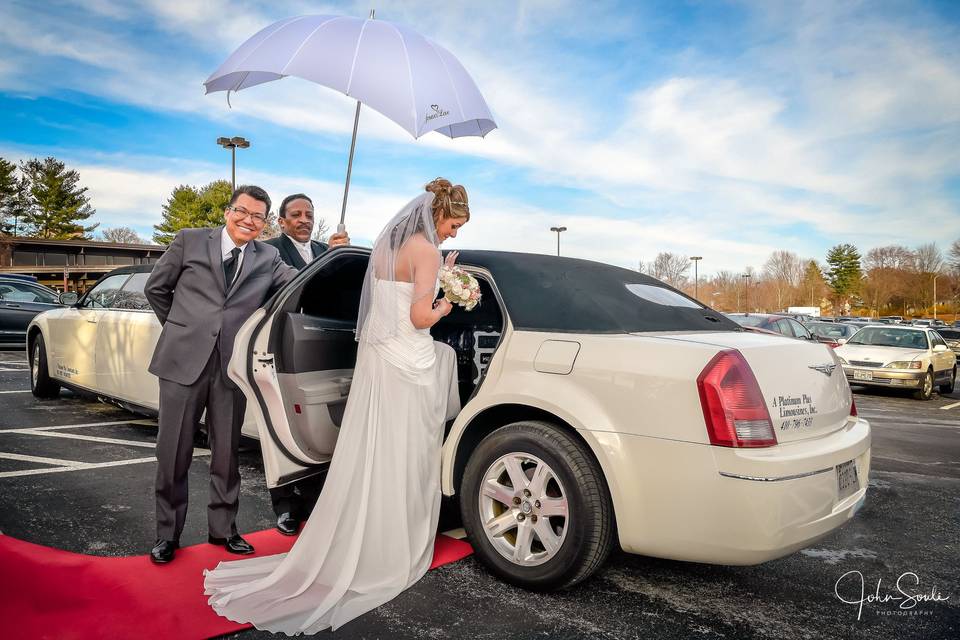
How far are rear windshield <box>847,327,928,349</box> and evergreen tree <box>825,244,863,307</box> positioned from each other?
10355 centimetres

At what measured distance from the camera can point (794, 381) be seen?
2812 millimetres

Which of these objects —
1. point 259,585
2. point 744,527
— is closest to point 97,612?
point 259,585

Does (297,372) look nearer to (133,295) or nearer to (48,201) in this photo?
(133,295)

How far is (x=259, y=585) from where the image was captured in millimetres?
2896

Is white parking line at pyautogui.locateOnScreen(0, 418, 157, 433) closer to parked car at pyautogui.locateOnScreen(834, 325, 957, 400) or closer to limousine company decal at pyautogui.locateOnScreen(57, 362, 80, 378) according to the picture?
limousine company decal at pyautogui.locateOnScreen(57, 362, 80, 378)

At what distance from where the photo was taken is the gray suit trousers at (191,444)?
10.7ft

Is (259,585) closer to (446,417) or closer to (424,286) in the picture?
(446,417)

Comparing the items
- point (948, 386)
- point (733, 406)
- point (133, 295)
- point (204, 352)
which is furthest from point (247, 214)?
point (948, 386)

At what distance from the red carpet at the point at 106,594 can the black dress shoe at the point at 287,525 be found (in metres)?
0.20

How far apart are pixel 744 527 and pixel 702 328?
1.11 metres

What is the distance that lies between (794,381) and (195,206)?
2998 inches

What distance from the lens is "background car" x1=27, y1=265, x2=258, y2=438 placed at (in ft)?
18.1

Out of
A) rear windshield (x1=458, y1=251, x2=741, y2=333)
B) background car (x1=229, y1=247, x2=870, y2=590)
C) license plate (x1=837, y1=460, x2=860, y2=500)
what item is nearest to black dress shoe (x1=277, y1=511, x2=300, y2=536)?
background car (x1=229, y1=247, x2=870, y2=590)

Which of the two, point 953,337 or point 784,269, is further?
point 784,269
